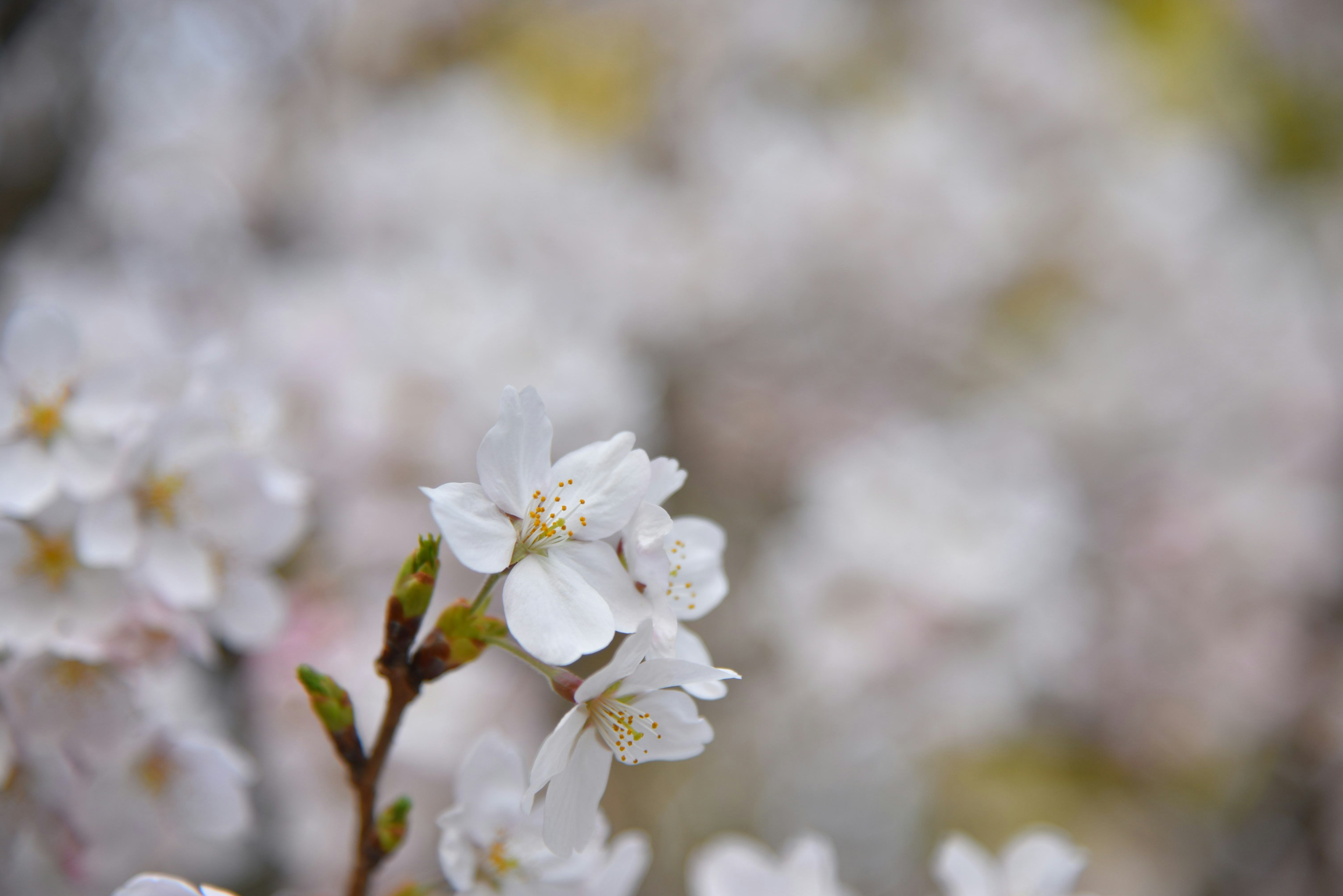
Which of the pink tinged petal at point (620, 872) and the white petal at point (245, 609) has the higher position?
the white petal at point (245, 609)

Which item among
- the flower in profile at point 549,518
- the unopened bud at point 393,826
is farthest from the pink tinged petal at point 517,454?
the unopened bud at point 393,826

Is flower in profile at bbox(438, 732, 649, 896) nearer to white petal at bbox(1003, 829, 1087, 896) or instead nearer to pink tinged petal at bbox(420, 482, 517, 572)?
pink tinged petal at bbox(420, 482, 517, 572)

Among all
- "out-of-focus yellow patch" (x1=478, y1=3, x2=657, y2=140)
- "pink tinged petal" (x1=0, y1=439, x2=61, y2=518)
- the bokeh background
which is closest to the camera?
"pink tinged petal" (x1=0, y1=439, x2=61, y2=518)

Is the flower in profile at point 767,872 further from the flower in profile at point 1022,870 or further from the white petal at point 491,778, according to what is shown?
the white petal at point 491,778

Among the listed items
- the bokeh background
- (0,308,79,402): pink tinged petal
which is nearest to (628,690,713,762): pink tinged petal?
(0,308,79,402): pink tinged petal

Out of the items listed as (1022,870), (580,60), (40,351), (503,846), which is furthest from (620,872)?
(580,60)
